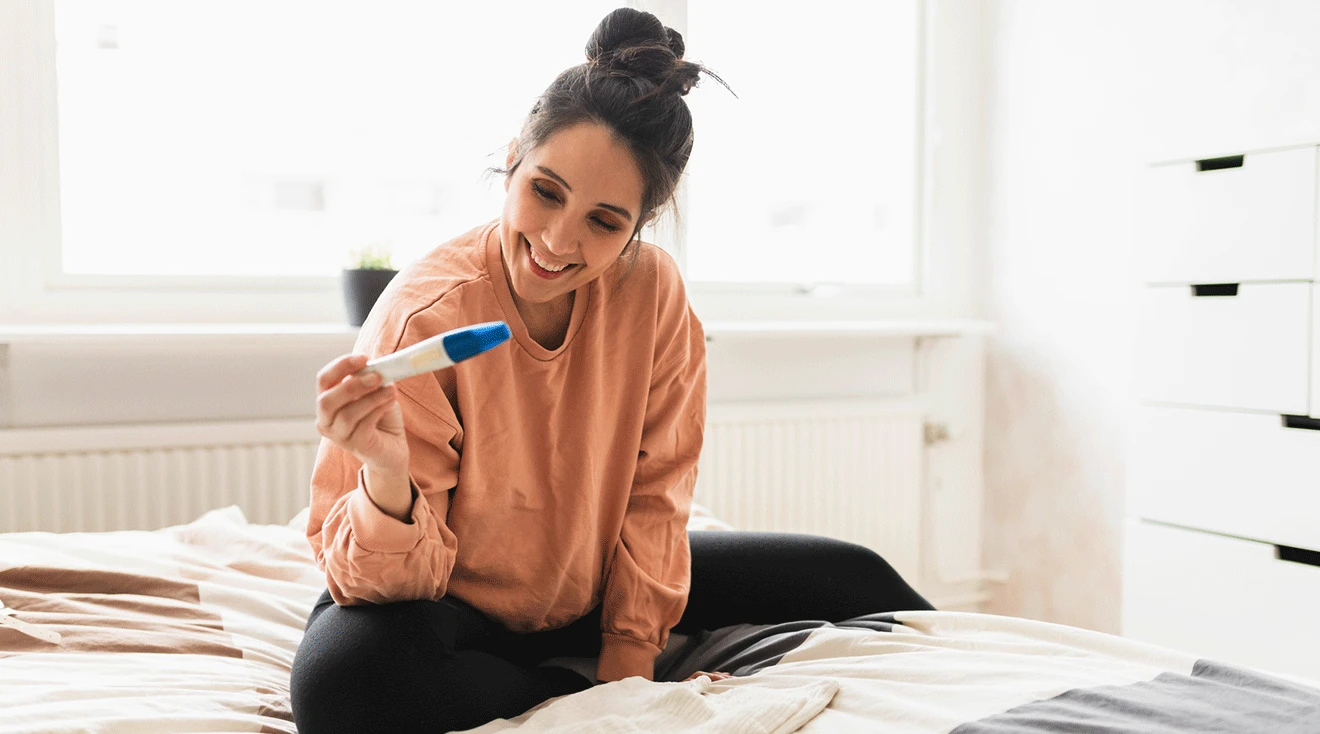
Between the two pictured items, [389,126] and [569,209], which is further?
[389,126]

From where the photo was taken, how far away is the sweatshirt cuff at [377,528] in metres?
0.87

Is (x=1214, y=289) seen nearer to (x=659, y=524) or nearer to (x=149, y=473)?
(x=659, y=524)

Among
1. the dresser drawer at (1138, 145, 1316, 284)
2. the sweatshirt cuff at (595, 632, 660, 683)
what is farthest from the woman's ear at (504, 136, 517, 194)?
the dresser drawer at (1138, 145, 1316, 284)

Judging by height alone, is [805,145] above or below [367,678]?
above

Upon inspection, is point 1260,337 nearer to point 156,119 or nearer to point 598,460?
point 598,460

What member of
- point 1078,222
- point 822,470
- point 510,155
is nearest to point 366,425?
point 510,155

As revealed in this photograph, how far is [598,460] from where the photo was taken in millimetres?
1104

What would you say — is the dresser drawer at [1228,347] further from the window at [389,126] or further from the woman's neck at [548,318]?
the woman's neck at [548,318]

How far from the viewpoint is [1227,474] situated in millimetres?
1682

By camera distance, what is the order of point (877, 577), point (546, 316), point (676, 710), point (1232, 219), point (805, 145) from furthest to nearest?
point (805, 145), point (1232, 219), point (877, 577), point (546, 316), point (676, 710)

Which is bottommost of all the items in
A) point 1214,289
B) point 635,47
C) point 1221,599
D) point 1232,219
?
point 1221,599

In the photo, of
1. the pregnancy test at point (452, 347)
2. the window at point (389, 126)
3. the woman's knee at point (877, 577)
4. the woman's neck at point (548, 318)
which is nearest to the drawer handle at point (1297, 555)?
the woman's knee at point (877, 577)

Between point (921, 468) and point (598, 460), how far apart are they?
1520mm

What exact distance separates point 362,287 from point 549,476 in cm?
76
